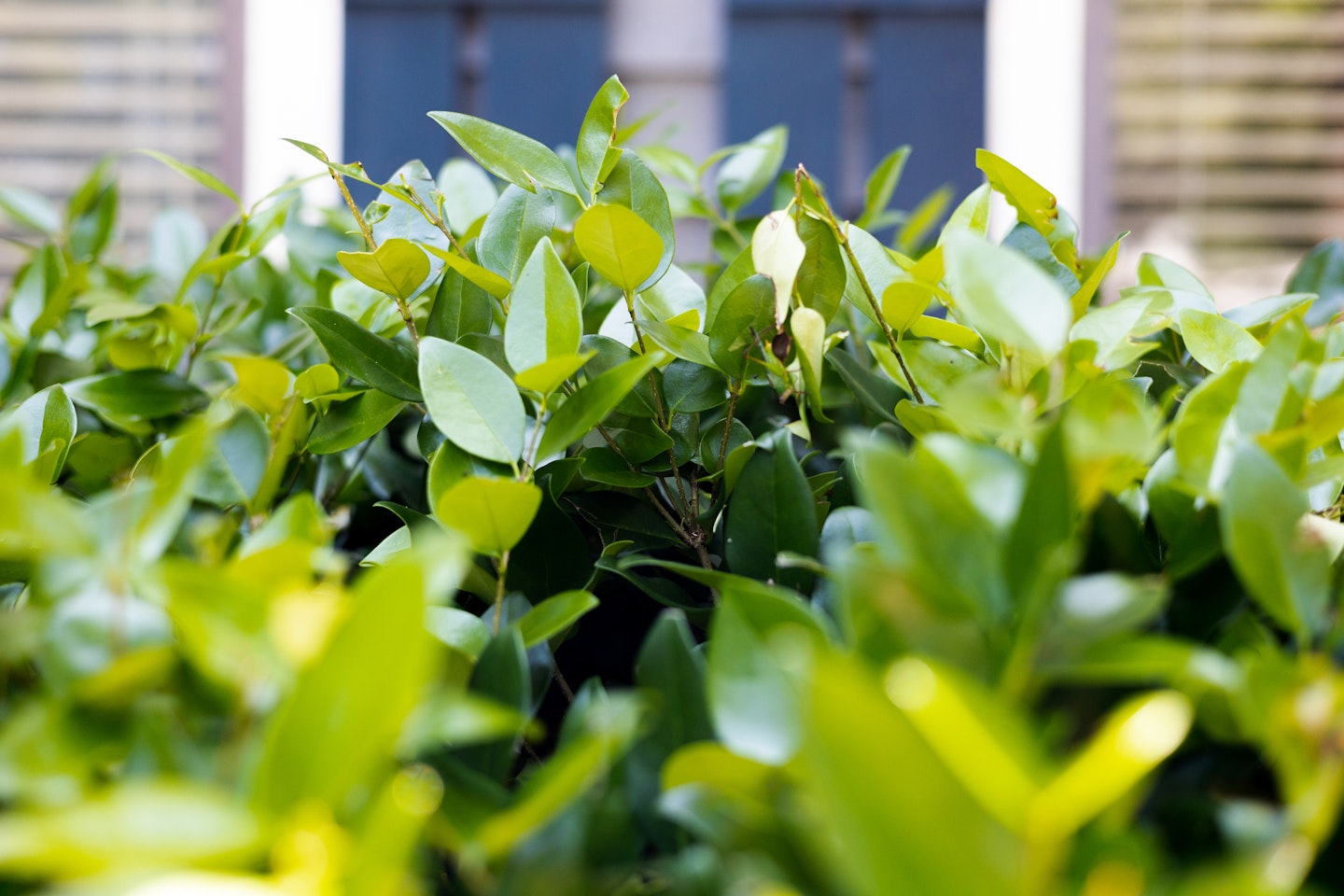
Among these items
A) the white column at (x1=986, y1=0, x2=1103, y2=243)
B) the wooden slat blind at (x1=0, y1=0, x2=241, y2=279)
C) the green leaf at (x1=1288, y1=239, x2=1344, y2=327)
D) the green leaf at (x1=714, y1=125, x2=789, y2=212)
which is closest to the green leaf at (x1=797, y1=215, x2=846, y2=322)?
the green leaf at (x1=714, y1=125, x2=789, y2=212)

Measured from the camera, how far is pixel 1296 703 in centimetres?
16

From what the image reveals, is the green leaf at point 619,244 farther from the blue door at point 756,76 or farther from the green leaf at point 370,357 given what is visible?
the blue door at point 756,76

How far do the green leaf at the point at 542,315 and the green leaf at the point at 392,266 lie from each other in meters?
0.05

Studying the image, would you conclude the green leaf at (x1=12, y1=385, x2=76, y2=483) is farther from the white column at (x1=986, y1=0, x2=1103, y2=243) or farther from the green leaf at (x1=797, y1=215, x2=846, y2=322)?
the white column at (x1=986, y1=0, x2=1103, y2=243)

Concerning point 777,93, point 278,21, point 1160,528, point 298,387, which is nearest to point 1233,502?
point 1160,528

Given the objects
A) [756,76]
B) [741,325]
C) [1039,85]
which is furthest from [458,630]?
[1039,85]

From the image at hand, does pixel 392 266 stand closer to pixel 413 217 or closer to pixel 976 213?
pixel 413 217

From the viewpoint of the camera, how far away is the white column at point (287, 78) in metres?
2.47

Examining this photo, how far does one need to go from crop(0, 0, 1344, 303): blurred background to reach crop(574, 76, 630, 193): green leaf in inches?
86.4

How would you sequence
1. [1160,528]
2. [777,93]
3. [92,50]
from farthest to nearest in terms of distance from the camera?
1. [92,50]
2. [777,93]
3. [1160,528]

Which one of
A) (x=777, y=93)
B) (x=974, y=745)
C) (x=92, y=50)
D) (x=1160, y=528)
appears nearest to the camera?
(x=974, y=745)

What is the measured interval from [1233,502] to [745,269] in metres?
0.16

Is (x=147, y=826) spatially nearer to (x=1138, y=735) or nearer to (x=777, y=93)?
(x=1138, y=735)

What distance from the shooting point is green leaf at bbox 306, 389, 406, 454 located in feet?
1.04
